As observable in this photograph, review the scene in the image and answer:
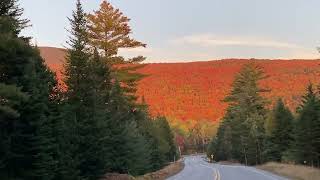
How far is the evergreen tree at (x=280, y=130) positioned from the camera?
6944cm

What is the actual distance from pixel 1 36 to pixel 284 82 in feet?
581

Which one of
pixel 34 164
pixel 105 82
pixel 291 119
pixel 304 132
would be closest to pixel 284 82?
pixel 291 119

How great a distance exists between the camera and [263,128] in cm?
8275

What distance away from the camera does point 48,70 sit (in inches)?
1221

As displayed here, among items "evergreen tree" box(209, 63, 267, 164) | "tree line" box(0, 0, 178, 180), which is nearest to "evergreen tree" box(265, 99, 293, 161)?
"evergreen tree" box(209, 63, 267, 164)

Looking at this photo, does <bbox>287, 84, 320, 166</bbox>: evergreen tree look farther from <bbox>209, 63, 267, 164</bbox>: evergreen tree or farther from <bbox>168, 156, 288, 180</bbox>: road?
<bbox>209, 63, 267, 164</bbox>: evergreen tree

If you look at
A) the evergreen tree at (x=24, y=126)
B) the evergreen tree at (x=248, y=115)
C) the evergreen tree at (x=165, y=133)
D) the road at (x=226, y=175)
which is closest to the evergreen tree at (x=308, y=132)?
the road at (x=226, y=175)

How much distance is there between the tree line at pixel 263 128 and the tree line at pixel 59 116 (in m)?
18.3

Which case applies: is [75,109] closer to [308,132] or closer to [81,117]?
[81,117]

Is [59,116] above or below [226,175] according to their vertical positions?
above

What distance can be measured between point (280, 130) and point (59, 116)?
47.6m

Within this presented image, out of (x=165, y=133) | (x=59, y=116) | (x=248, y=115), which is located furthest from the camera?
(x=165, y=133)

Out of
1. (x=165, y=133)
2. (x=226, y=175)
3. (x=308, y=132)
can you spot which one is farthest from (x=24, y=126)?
(x=165, y=133)

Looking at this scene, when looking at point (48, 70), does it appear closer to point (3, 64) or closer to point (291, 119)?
point (3, 64)
